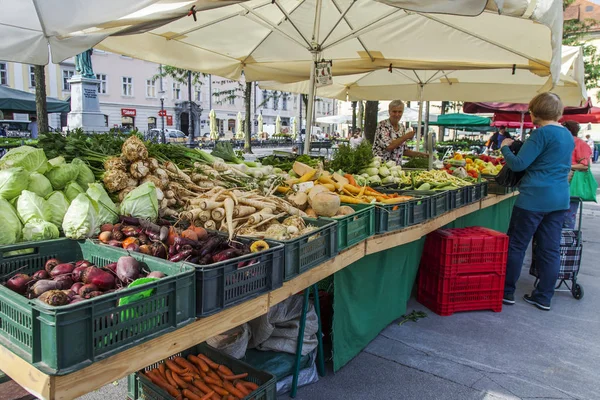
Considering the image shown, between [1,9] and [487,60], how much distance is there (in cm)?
511

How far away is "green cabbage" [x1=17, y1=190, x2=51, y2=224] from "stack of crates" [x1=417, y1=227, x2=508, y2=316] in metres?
3.24

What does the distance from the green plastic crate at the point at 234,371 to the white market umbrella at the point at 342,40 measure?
3.41 meters

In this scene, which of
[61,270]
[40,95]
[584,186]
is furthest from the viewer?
[40,95]

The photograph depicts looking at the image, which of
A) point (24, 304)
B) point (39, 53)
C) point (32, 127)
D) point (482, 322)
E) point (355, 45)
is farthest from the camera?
point (32, 127)

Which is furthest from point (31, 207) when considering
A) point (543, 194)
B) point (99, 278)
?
point (543, 194)

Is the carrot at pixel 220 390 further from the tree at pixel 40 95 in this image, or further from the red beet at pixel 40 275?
the tree at pixel 40 95

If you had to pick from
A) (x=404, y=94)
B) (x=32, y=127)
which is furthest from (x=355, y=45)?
(x=32, y=127)

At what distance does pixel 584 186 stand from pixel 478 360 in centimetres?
411

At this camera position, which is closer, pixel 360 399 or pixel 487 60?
pixel 360 399

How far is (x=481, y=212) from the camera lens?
18.9ft

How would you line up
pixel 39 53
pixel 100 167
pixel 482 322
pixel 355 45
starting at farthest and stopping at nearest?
pixel 355 45 < pixel 482 322 < pixel 100 167 < pixel 39 53

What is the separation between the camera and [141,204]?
2576 millimetres

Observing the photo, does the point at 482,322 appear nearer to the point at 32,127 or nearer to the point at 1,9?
the point at 1,9

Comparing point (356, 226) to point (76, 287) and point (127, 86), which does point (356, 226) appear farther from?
point (127, 86)
